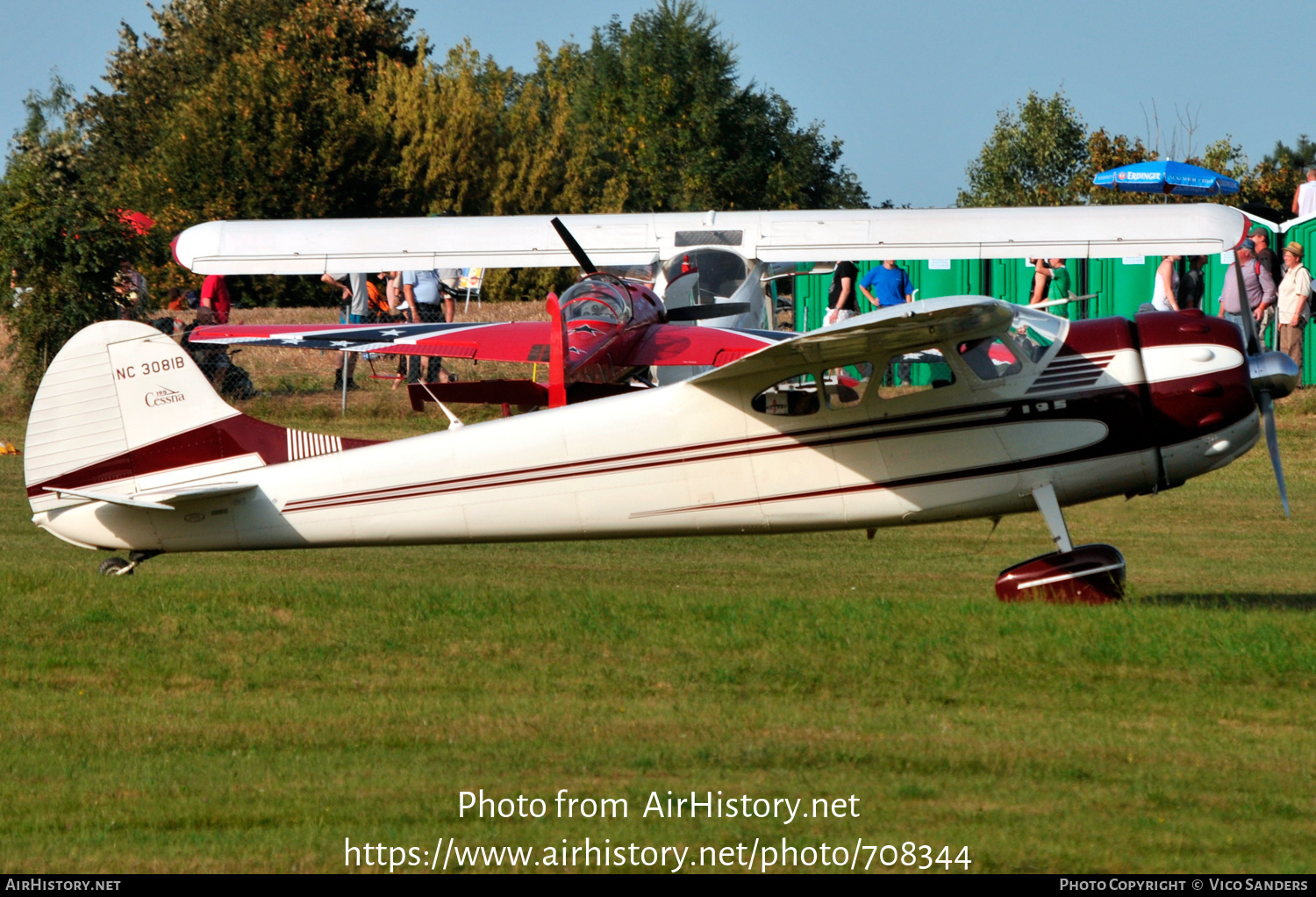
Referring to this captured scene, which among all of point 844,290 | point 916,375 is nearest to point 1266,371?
point 916,375

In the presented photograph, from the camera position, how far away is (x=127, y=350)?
9.66 metres

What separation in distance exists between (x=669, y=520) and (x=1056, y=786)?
4.10 m

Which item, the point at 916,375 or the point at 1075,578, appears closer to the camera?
the point at 1075,578

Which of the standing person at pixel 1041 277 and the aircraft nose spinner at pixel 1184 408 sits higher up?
the standing person at pixel 1041 277

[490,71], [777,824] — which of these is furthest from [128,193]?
[777,824]

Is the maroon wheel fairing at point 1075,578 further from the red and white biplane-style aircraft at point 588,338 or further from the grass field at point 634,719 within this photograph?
the red and white biplane-style aircraft at point 588,338

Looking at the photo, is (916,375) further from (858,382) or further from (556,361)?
(556,361)

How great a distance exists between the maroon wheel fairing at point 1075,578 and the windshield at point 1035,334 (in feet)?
3.98

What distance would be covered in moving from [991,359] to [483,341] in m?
7.90

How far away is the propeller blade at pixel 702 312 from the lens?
16523 millimetres

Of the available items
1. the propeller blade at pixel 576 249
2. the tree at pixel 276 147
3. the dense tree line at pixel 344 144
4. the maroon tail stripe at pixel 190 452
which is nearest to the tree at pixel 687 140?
the dense tree line at pixel 344 144

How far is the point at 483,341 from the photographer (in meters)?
16.1

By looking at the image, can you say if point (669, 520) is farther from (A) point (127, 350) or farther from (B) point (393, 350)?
(B) point (393, 350)

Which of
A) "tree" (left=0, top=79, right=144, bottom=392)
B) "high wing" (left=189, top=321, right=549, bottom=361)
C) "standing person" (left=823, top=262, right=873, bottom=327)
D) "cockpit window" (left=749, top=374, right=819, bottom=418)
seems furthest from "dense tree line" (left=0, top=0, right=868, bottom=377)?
"cockpit window" (left=749, top=374, right=819, bottom=418)
